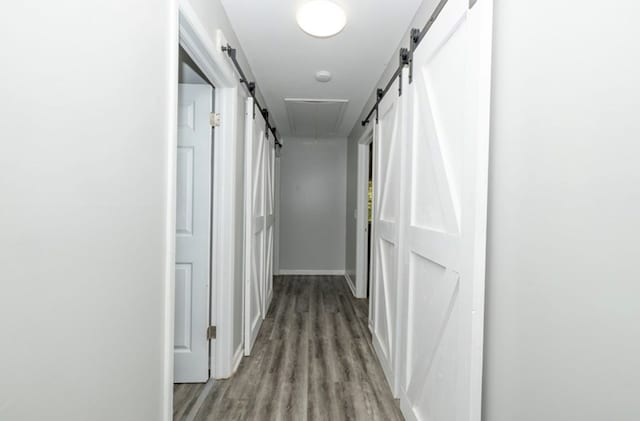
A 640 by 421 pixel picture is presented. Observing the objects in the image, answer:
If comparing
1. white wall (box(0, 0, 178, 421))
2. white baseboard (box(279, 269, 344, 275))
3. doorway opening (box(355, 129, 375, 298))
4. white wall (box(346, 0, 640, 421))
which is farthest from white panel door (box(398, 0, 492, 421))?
white baseboard (box(279, 269, 344, 275))

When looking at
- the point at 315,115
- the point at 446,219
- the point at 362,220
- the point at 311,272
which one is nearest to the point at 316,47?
the point at 446,219

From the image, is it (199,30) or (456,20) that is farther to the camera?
(199,30)

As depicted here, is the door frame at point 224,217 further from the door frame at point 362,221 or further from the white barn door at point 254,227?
the door frame at point 362,221

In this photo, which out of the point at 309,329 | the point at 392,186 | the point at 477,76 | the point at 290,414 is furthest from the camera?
the point at 309,329

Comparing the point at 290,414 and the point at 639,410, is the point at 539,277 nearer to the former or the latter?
the point at 639,410

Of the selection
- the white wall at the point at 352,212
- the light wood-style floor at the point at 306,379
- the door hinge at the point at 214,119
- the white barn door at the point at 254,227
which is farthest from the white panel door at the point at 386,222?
the white wall at the point at 352,212

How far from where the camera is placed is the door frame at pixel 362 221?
4.41 meters

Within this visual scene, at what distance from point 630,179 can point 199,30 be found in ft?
5.49

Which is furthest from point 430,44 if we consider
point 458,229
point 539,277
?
point 539,277

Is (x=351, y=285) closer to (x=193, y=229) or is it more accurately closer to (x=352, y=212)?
(x=352, y=212)

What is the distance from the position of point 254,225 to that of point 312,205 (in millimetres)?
3037

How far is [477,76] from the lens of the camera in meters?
1.14

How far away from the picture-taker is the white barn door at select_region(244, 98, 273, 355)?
2.76m

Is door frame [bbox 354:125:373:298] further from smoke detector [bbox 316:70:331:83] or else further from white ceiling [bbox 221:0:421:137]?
smoke detector [bbox 316:70:331:83]
